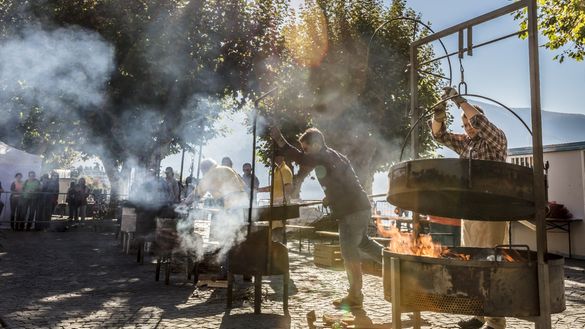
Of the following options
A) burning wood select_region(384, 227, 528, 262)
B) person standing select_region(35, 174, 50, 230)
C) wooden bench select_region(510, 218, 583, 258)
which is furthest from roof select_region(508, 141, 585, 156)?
person standing select_region(35, 174, 50, 230)

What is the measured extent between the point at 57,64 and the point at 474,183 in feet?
55.1

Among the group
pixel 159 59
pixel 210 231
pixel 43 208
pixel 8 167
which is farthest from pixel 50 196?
pixel 210 231

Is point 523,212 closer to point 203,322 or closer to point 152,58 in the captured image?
point 203,322

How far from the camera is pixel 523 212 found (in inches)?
148

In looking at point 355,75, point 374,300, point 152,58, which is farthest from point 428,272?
point 355,75

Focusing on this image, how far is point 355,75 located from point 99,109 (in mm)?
12782

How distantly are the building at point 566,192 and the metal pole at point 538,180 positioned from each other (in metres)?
10.2

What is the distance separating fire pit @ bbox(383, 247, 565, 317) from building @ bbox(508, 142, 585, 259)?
1032cm

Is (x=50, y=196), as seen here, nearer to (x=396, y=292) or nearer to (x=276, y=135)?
(x=276, y=135)

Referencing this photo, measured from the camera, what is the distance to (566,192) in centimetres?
1276

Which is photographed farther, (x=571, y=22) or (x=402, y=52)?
(x=402, y=52)

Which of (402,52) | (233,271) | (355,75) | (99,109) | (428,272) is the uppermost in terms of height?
(402,52)

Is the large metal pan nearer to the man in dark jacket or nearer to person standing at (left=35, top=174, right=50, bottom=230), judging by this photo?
the man in dark jacket

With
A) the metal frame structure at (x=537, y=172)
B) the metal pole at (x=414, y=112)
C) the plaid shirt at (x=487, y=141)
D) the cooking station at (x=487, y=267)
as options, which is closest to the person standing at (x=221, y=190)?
the metal pole at (x=414, y=112)
